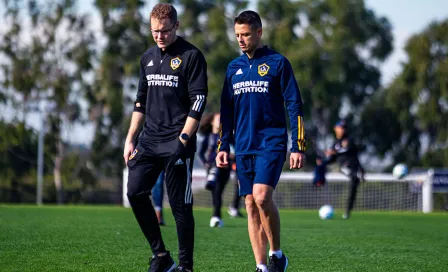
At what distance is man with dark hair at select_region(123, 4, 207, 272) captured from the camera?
6645mm

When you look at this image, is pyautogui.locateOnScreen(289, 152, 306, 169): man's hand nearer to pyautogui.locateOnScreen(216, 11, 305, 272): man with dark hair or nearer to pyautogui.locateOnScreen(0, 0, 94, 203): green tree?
pyautogui.locateOnScreen(216, 11, 305, 272): man with dark hair

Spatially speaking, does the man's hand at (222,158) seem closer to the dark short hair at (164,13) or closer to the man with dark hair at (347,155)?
the dark short hair at (164,13)

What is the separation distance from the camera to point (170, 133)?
6719 mm

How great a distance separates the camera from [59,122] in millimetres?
48688

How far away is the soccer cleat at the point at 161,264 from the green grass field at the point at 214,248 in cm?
48

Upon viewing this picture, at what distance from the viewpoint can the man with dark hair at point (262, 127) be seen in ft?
21.9

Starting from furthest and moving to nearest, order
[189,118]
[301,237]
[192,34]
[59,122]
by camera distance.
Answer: [192,34]
[59,122]
[301,237]
[189,118]

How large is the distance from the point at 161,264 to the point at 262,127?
1430mm

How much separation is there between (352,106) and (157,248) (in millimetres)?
48010

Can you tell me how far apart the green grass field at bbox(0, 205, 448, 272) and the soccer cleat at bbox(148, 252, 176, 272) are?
1.57 feet

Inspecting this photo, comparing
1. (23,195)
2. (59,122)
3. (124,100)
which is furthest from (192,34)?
(23,195)

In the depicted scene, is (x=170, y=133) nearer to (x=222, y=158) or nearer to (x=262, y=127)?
(x=222, y=158)

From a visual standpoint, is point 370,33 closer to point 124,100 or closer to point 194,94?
point 124,100

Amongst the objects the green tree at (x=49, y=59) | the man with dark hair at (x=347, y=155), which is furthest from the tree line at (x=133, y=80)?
the man with dark hair at (x=347, y=155)
